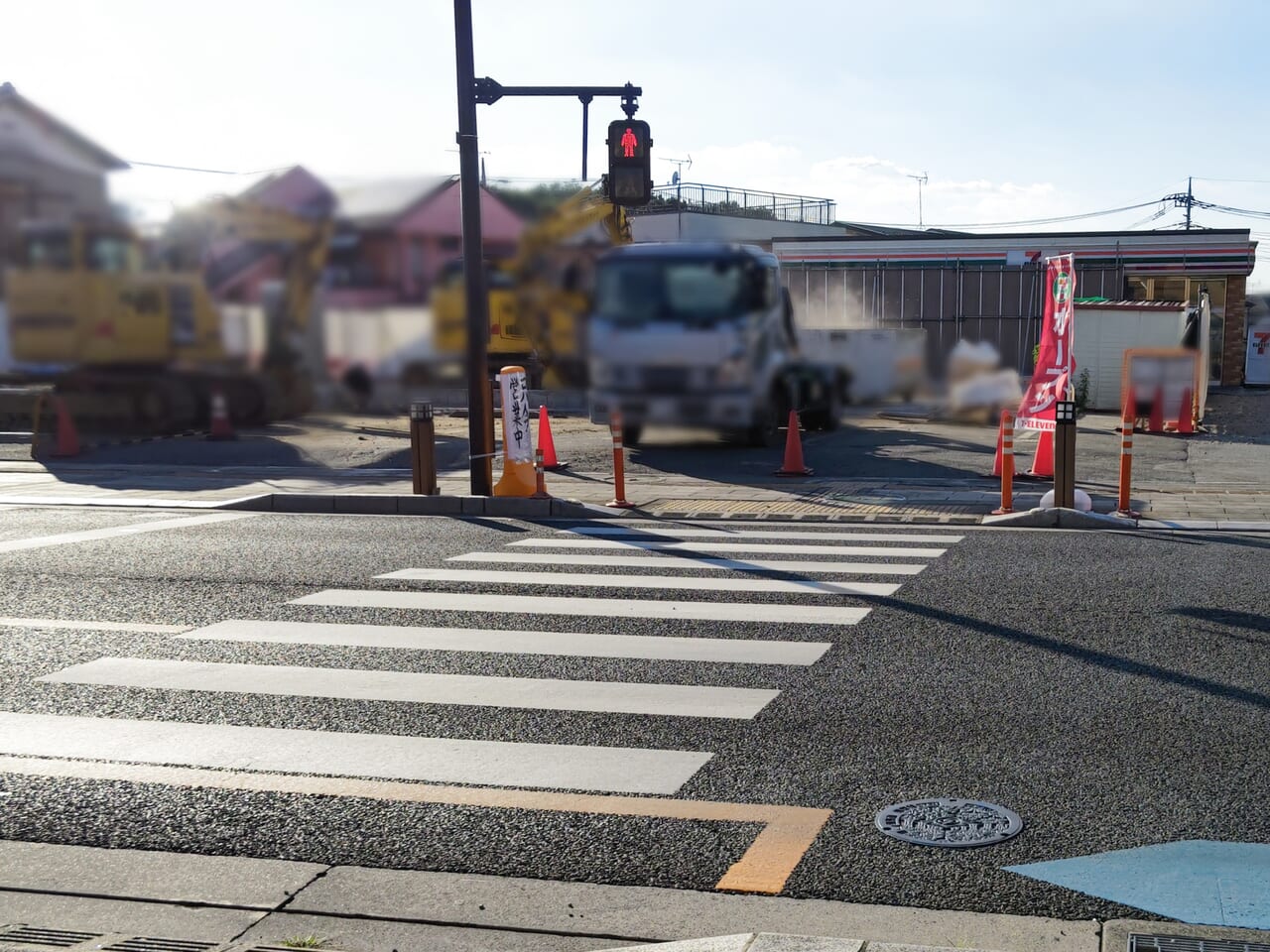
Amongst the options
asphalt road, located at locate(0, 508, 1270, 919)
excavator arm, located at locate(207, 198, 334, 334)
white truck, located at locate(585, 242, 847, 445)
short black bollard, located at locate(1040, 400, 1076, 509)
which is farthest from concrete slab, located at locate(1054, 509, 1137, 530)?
excavator arm, located at locate(207, 198, 334, 334)

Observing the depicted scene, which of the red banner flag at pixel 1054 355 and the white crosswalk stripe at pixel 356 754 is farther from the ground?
the red banner flag at pixel 1054 355

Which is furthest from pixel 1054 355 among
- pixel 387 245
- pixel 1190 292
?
pixel 1190 292

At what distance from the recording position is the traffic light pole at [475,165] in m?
12.4

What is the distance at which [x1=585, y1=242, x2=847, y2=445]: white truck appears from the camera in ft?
22.9

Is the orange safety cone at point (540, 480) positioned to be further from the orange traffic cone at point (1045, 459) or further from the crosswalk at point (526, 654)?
the orange traffic cone at point (1045, 459)

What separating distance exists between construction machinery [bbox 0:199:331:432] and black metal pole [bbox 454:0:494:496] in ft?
6.95

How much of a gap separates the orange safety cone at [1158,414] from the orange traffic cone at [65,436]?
16.8 metres

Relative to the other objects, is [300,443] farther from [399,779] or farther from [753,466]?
[399,779]

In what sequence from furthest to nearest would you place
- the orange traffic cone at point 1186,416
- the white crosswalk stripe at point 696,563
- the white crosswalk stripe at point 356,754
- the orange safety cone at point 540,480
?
the orange traffic cone at point 1186,416, the orange safety cone at point 540,480, the white crosswalk stripe at point 696,563, the white crosswalk stripe at point 356,754

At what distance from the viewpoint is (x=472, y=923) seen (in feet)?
13.0

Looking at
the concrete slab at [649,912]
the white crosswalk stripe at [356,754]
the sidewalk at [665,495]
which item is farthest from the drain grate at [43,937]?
the sidewalk at [665,495]

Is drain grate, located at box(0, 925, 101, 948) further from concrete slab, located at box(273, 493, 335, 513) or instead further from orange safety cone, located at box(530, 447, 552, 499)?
concrete slab, located at box(273, 493, 335, 513)

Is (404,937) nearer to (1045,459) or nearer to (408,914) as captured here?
(408,914)

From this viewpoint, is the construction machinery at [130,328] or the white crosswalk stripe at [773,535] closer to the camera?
the construction machinery at [130,328]
